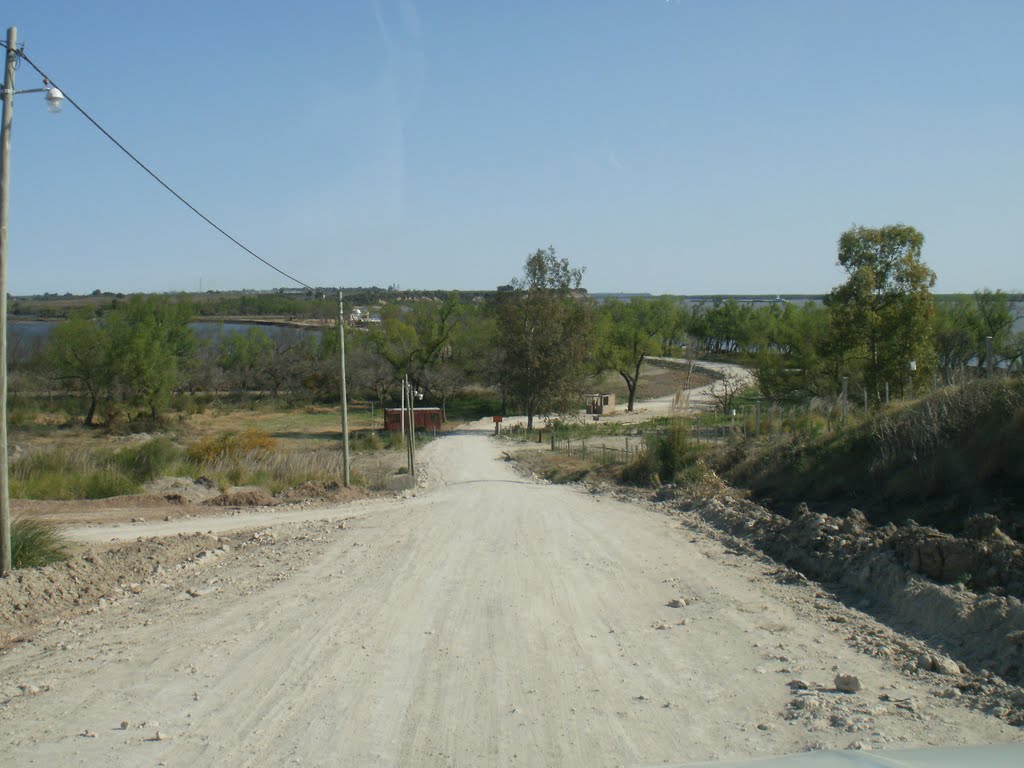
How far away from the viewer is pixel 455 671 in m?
7.68

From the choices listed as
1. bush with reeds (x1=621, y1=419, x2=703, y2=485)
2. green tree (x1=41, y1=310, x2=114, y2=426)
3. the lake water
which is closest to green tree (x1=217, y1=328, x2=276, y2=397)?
the lake water

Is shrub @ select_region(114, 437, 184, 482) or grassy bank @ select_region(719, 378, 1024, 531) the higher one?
grassy bank @ select_region(719, 378, 1024, 531)

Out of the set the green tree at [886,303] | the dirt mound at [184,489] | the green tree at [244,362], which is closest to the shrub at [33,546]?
the dirt mound at [184,489]

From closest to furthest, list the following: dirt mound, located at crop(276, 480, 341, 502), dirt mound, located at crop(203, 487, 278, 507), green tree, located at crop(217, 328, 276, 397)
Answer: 1. dirt mound, located at crop(203, 487, 278, 507)
2. dirt mound, located at crop(276, 480, 341, 502)
3. green tree, located at crop(217, 328, 276, 397)

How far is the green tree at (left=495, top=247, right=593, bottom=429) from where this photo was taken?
54219 mm

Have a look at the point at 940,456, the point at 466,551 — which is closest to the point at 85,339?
the point at 466,551

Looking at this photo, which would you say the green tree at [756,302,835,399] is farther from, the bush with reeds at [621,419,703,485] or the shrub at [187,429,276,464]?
the shrub at [187,429,276,464]

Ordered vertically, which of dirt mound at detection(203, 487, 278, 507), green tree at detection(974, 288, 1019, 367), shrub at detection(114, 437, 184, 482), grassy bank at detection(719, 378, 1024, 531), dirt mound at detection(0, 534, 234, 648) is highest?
green tree at detection(974, 288, 1019, 367)

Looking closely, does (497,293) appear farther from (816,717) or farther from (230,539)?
(816,717)

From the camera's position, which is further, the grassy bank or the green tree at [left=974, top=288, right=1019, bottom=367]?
the green tree at [left=974, top=288, right=1019, bottom=367]

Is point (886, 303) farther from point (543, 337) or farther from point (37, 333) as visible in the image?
point (37, 333)

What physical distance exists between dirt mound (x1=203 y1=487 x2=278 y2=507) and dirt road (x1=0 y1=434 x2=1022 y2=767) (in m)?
9.26

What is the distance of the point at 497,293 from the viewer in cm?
5625

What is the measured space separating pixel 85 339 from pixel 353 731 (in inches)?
2448
